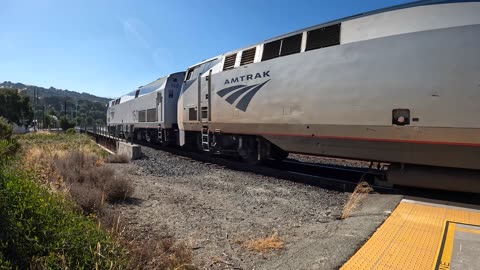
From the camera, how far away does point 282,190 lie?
893 cm

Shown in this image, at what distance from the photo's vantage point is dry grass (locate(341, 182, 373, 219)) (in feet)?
21.9

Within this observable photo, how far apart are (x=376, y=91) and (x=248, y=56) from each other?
500 cm

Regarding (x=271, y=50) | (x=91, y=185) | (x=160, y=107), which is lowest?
(x=91, y=185)

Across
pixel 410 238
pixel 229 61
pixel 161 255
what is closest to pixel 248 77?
pixel 229 61

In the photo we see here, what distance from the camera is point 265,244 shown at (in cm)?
513

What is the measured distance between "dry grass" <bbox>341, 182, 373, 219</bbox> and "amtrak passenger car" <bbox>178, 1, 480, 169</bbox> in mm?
679

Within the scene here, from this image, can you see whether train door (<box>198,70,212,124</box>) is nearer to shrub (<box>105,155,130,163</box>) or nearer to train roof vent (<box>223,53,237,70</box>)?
train roof vent (<box>223,53,237,70</box>)

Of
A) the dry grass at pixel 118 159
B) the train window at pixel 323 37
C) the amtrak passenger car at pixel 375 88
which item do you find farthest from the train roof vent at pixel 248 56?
the dry grass at pixel 118 159

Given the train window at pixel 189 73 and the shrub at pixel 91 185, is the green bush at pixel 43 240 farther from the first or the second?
the train window at pixel 189 73

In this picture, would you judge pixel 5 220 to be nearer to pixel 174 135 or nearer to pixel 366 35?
pixel 366 35

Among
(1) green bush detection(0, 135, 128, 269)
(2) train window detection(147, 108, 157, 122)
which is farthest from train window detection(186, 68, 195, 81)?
(1) green bush detection(0, 135, 128, 269)

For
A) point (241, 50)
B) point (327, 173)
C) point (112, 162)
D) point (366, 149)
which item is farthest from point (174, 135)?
point (366, 149)

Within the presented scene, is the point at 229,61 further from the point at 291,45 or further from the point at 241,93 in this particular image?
the point at 291,45

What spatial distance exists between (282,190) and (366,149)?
6.99 ft
